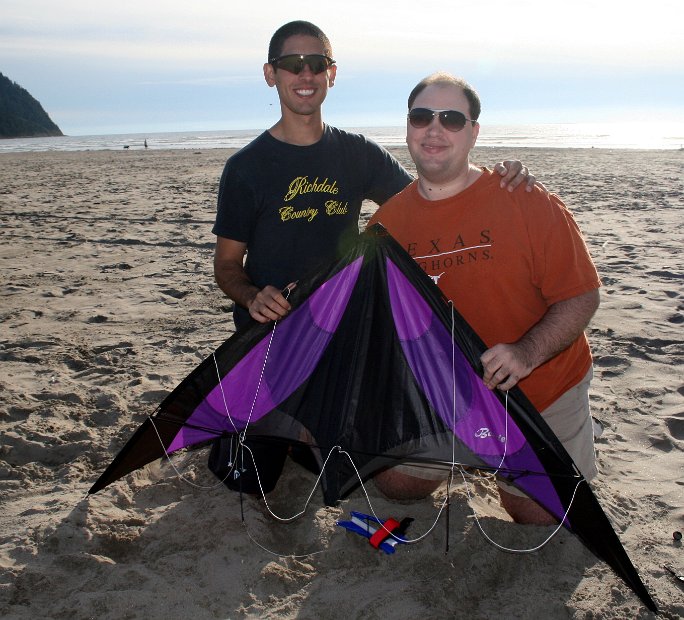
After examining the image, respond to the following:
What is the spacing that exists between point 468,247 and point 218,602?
180cm

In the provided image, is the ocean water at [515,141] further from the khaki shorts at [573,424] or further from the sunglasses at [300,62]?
the khaki shorts at [573,424]

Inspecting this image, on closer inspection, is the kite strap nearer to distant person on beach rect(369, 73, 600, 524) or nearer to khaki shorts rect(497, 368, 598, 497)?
distant person on beach rect(369, 73, 600, 524)

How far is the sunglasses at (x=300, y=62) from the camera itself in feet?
10.6

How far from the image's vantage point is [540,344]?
2.54 metres

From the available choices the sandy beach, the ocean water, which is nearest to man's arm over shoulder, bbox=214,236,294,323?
the sandy beach

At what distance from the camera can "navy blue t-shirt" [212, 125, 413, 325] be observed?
130 inches

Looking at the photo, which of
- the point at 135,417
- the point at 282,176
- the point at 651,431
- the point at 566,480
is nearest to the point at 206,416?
the point at 135,417

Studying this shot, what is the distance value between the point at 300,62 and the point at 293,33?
18cm

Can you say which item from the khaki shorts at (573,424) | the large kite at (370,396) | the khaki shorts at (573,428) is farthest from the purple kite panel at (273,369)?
the khaki shorts at (573,424)

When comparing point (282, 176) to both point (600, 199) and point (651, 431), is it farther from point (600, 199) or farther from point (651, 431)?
point (600, 199)

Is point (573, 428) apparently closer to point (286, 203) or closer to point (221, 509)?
point (221, 509)

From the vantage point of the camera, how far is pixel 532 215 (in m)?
2.72

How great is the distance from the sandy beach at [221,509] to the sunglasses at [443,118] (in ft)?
5.82

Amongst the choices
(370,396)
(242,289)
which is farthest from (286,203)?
(370,396)
